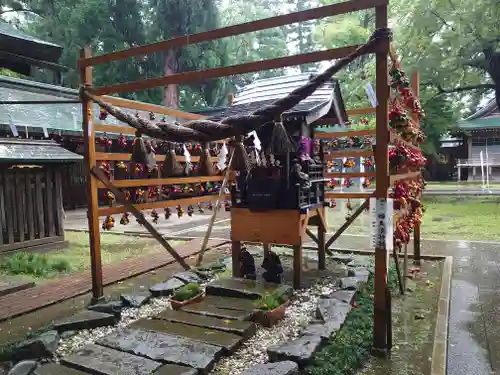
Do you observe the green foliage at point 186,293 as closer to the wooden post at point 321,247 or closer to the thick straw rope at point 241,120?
the thick straw rope at point 241,120

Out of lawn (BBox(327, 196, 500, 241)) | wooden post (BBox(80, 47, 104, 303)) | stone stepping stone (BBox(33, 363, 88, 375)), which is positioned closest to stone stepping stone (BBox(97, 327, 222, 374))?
stone stepping stone (BBox(33, 363, 88, 375))

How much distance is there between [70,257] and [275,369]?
6.45 metres

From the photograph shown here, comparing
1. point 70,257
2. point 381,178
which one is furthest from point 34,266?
point 381,178

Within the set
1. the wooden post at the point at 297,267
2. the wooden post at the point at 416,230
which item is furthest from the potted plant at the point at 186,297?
the wooden post at the point at 416,230

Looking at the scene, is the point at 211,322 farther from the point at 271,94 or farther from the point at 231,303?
the point at 271,94

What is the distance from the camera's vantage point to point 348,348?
360 cm

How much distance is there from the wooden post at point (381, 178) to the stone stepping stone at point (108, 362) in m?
2.06

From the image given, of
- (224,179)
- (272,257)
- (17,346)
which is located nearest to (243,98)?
(224,179)

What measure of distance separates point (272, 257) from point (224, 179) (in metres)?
1.93

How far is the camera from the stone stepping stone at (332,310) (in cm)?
421

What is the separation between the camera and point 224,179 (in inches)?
283

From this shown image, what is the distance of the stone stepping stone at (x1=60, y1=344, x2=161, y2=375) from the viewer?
10.9ft

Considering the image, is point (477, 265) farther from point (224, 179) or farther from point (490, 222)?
point (490, 222)

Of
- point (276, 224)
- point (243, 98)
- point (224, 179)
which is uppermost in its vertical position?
point (243, 98)
